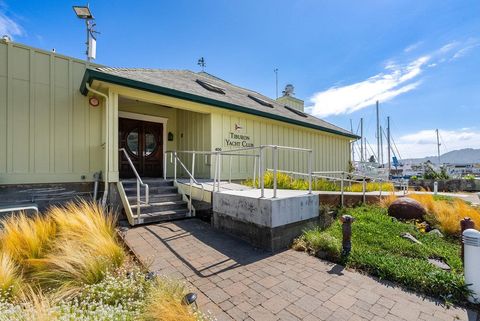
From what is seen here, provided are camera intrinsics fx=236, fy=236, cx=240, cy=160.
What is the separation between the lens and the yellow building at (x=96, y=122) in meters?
6.02

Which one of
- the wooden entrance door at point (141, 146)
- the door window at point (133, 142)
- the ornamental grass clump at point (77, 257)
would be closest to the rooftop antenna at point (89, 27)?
the wooden entrance door at point (141, 146)

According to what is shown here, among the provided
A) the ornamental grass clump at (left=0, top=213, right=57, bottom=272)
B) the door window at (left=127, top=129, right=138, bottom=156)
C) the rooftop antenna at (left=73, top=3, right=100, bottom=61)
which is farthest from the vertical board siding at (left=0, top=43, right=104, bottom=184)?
the ornamental grass clump at (left=0, top=213, right=57, bottom=272)

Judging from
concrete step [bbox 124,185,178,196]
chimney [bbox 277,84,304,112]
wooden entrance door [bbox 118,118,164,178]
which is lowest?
concrete step [bbox 124,185,178,196]

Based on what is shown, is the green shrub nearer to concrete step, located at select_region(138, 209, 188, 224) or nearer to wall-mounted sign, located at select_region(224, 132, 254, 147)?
concrete step, located at select_region(138, 209, 188, 224)

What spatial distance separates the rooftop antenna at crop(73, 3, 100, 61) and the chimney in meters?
11.6

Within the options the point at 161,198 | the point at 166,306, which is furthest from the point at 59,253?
the point at 161,198

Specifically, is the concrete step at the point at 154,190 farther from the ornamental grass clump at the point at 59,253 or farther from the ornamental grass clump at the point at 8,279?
the ornamental grass clump at the point at 8,279

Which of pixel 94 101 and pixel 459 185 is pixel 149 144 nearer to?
pixel 94 101

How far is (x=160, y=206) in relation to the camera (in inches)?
235

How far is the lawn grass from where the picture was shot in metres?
3.06

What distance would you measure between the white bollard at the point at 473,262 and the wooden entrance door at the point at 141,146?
8.75m

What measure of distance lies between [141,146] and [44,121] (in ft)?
9.90

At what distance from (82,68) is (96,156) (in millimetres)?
2656

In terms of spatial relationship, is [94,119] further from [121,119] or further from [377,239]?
[377,239]
